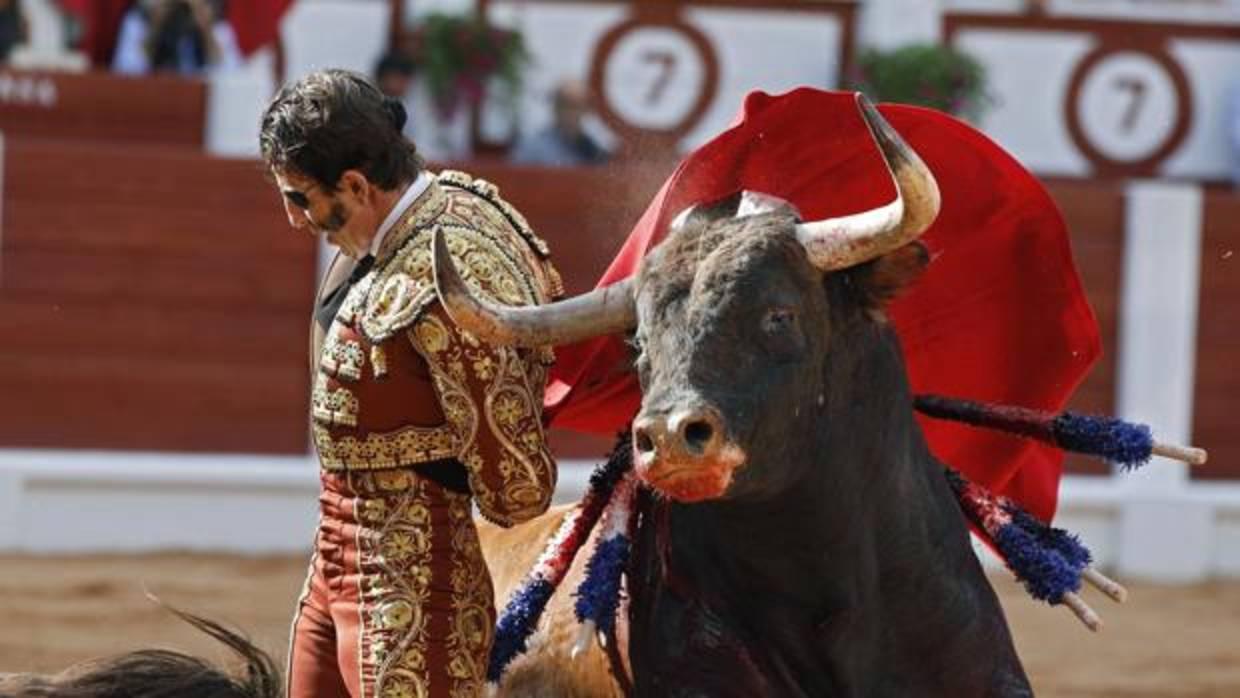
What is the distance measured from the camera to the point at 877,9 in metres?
11.5

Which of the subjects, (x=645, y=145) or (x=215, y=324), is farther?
(x=215, y=324)

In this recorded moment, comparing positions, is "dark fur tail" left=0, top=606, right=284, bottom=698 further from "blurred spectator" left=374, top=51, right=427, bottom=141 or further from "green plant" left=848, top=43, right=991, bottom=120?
"green plant" left=848, top=43, right=991, bottom=120

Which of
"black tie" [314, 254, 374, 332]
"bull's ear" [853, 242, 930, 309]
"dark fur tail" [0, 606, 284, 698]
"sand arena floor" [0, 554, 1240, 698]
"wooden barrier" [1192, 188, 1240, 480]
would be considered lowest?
"sand arena floor" [0, 554, 1240, 698]

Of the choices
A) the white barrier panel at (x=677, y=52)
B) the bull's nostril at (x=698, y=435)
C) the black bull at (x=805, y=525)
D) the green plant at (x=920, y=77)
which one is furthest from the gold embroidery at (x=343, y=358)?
the white barrier panel at (x=677, y=52)

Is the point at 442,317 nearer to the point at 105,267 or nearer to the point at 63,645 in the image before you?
the point at 63,645

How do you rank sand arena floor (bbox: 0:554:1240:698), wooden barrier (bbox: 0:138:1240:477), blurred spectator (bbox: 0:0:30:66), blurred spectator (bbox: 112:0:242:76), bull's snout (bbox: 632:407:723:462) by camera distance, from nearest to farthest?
bull's snout (bbox: 632:407:723:462), sand arena floor (bbox: 0:554:1240:698), wooden barrier (bbox: 0:138:1240:477), blurred spectator (bbox: 0:0:30:66), blurred spectator (bbox: 112:0:242:76)

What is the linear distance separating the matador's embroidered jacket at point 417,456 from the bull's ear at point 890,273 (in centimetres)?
42

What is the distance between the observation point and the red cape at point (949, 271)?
3727mm

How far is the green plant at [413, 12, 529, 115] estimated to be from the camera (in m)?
10.7

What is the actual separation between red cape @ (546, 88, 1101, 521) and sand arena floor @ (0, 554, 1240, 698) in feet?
8.72

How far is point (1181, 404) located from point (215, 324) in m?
3.36

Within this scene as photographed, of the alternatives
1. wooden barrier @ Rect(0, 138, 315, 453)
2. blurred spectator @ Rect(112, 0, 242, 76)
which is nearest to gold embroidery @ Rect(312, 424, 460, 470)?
wooden barrier @ Rect(0, 138, 315, 453)

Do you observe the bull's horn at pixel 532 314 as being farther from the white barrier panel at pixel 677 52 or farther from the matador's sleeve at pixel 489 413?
the white barrier panel at pixel 677 52

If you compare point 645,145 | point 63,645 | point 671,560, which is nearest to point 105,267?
point 63,645
